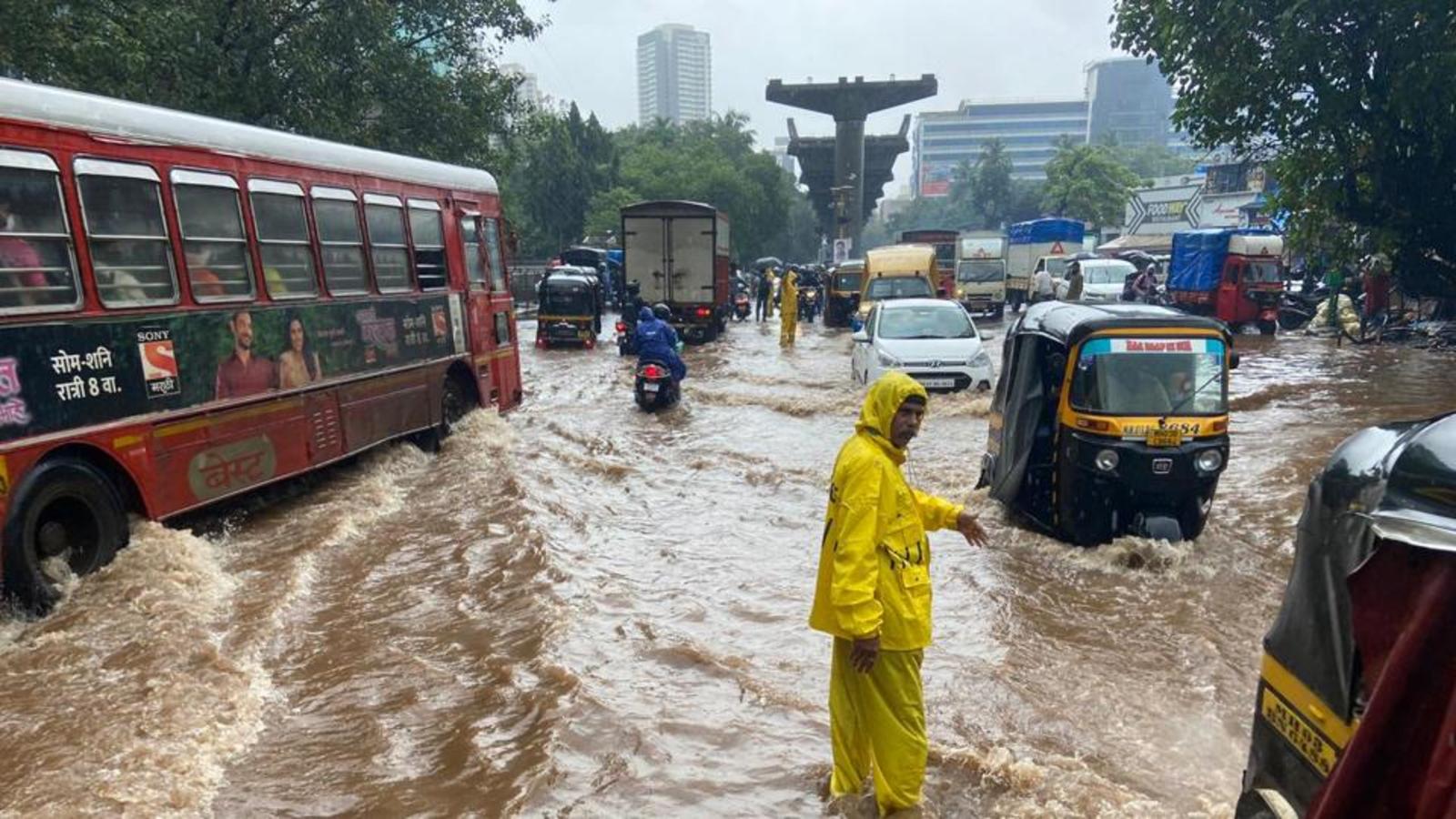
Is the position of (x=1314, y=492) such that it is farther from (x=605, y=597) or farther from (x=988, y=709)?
(x=605, y=597)

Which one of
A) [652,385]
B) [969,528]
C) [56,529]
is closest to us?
[969,528]

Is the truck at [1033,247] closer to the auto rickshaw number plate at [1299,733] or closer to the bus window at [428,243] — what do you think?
the bus window at [428,243]

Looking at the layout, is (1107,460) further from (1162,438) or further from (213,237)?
(213,237)

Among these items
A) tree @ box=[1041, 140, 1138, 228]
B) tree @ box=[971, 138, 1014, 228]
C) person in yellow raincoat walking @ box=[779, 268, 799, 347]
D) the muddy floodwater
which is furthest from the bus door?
tree @ box=[971, 138, 1014, 228]

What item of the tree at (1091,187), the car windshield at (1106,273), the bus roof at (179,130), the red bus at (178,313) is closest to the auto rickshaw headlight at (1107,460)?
the red bus at (178,313)

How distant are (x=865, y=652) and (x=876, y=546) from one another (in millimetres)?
378

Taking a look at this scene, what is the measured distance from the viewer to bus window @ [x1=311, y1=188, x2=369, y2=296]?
337 inches

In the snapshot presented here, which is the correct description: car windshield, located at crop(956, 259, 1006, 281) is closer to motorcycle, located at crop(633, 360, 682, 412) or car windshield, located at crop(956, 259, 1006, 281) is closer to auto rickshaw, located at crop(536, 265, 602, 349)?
auto rickshaw, located at crop(536, 265, 602, 349)

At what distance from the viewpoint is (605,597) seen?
6613 mm

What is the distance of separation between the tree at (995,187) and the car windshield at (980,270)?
210ft

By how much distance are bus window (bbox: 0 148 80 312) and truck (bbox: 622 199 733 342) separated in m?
17.9

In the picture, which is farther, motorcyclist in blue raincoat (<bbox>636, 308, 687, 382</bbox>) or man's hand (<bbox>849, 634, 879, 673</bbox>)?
motorcyclist in blue raincoat (<bbox>636, 308, 687, 382</bbox>)

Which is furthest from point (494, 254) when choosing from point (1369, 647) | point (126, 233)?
point (1369, 647)

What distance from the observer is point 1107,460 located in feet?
22.1
